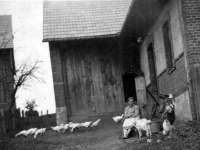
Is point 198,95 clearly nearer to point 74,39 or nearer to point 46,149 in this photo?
point 46,149

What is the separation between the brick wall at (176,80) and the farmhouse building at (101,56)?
2.9 inches

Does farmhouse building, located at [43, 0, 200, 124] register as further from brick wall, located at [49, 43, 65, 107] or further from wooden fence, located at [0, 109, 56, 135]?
wooden fence, located at [0, 109, 56, 135]

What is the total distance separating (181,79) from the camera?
32.3 feet

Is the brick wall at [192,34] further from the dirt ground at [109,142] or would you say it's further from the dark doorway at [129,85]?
the dark doorway at [129,85]

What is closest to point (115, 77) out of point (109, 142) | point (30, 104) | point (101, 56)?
point (101, 56)

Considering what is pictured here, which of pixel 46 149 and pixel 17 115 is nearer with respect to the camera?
pixel 46 149

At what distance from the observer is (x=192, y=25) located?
29.9 ft

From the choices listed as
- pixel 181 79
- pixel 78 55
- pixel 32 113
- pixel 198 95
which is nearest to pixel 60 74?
pixel 78 55

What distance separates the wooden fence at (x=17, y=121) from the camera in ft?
59.2

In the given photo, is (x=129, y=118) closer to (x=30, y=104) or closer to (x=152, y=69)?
(x=152, y=69)

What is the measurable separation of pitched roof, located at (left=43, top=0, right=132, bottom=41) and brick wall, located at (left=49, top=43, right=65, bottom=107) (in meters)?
0.67

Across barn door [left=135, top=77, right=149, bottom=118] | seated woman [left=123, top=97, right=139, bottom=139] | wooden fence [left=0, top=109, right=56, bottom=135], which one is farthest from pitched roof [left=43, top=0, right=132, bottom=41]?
wooden fence [left=0, top=109, right=56, bottom=135]

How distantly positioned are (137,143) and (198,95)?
6.58ft

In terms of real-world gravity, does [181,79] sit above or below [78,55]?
below
